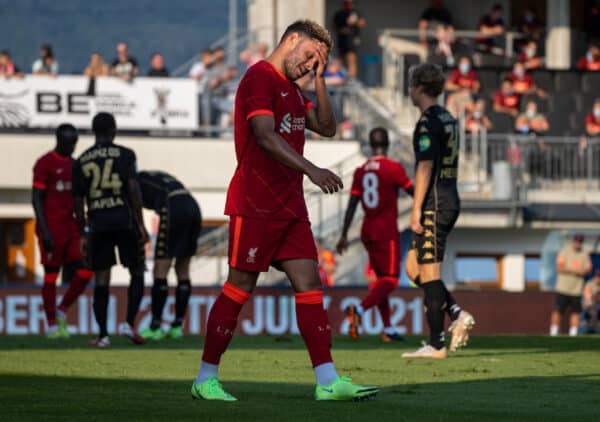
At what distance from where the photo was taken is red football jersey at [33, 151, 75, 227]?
49.4 feet

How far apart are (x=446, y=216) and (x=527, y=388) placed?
2.80 m

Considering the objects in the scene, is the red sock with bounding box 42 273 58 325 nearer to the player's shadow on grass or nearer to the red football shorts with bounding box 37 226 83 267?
the red football shorts with bounding box 37 226 83 267

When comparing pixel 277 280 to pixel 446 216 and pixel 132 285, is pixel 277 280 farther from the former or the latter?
→ pixel 446 216

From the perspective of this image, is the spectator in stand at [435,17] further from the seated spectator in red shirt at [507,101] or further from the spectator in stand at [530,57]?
the seated spectator in red shirt at [507,101]

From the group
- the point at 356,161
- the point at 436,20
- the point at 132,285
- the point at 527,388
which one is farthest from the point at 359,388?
the point at 436,20

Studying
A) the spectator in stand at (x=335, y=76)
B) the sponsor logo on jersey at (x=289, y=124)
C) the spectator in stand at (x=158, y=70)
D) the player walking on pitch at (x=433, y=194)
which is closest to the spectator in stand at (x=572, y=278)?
the spectator in stand at (x=335, y=76)

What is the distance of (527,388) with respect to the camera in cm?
839

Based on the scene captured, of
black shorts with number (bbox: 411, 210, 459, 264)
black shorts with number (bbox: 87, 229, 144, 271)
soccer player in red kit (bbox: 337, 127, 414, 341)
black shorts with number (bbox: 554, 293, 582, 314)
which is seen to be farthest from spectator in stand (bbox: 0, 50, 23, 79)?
black shorts with number (bbox: 411, 210, 459, 264)

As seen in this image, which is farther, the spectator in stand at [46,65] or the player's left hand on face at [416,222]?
the spectator in stand at [46,65]

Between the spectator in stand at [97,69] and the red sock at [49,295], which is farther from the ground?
the spectator in stand at [97,69]

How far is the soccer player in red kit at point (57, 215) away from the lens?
15031mm

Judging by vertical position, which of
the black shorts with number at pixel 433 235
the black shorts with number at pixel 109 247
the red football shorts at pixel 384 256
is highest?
the black shorts with number at pixel 433 235

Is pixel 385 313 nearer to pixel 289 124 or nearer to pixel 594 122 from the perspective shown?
pixel 289 124

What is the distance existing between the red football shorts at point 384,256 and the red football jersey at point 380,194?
6 cm
